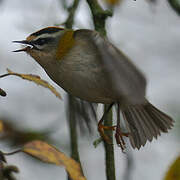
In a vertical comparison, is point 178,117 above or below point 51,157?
below

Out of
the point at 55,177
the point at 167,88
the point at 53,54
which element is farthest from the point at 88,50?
the point at 167,88

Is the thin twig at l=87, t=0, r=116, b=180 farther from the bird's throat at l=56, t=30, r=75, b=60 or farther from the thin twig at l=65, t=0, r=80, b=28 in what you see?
the thin twig at l=65, t=0, r=80, b=28

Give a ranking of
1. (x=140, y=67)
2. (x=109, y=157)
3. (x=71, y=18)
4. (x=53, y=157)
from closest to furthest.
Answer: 1. (x=53, y=157)
2. (x=109, y=157)
3. (x=71, y=18)
4. (x=140, y=67)

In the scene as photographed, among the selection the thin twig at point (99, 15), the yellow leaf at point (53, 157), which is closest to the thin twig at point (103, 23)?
the thin twig at point (99, 15)

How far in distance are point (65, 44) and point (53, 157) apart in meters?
0.71

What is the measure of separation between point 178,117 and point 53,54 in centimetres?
164

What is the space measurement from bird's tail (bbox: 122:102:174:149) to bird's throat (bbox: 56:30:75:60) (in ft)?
1.45

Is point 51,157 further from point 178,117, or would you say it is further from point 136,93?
point 178,117

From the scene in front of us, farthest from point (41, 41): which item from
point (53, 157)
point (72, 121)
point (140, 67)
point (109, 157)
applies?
point (140, 67)

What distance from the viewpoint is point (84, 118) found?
1979 millimetres

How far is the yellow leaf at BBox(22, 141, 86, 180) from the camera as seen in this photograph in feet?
3.54

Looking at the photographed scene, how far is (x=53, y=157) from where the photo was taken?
109 centimetres

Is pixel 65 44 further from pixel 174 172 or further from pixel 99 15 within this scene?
pixel 174 172

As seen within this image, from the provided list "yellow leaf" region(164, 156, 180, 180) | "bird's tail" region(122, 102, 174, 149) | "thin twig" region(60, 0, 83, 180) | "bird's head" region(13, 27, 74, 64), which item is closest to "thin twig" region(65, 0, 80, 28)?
"thin twig" region(60, 0, 83, 180)
